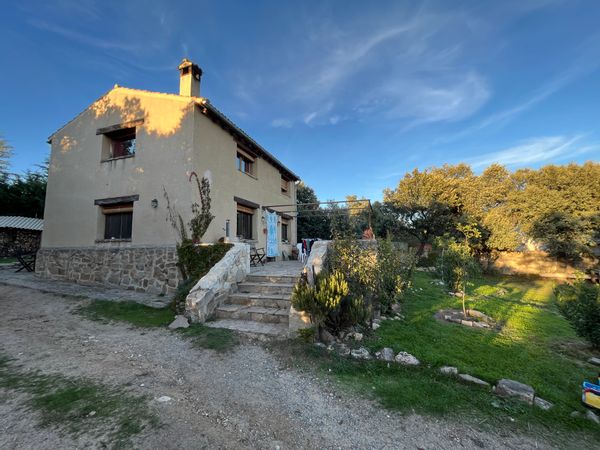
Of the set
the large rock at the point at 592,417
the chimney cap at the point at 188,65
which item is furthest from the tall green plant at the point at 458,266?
the chimney cap at the point at 188,65

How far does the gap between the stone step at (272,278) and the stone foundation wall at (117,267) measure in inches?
110

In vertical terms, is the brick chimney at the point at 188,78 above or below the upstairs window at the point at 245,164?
above

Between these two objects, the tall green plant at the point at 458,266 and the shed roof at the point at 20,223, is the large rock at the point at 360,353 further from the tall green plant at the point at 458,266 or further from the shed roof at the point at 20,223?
the shed roof at the point at 20,223

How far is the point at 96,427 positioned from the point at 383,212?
22699 mm

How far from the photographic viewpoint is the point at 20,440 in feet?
7.24

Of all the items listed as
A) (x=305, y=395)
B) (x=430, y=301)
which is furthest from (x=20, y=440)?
(x=430, y=301)

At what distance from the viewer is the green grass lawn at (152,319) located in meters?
4.41

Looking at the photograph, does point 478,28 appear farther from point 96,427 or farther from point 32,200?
point 32,200

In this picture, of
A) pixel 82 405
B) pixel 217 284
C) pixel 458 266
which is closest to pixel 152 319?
pixel 217 284

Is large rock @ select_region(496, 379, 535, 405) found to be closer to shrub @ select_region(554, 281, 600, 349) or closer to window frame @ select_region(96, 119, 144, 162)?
shrub @ select_region(554, 281, 600, 349)

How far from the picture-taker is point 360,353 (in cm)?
399

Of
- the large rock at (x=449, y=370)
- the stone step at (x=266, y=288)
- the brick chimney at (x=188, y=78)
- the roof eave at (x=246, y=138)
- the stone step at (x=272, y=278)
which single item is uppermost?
the brick chimney at (x=188, y=78)

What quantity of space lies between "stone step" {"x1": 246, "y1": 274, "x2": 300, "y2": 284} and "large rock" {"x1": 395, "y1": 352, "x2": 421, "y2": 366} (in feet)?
9.93

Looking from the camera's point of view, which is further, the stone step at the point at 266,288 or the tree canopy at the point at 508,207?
the tree canopy at the point at 508,207
